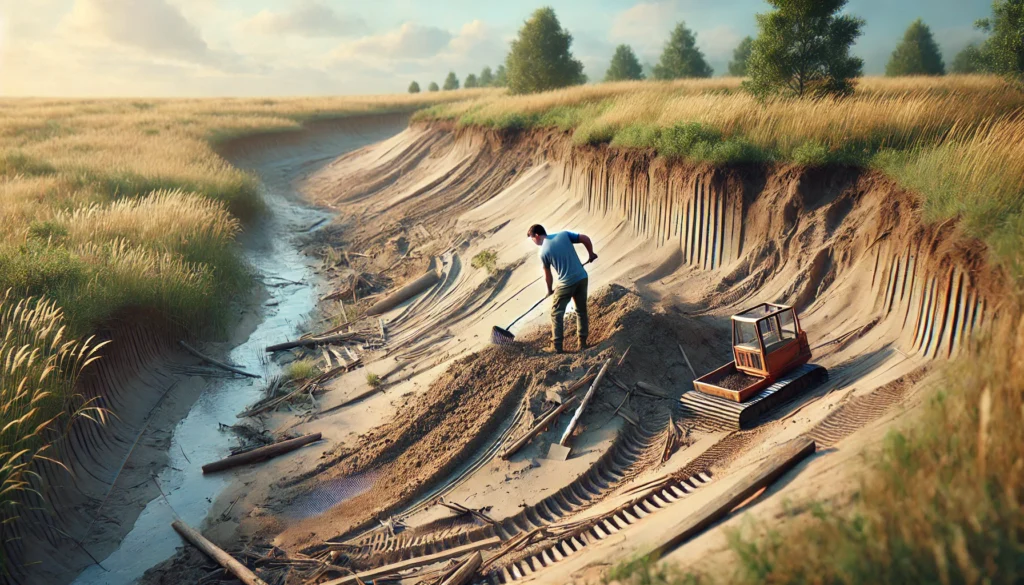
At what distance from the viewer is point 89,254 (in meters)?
10.6

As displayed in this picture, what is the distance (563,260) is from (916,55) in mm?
41199

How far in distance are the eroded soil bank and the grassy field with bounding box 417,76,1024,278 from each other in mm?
293

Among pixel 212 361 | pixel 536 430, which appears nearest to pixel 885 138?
pixel 536 430

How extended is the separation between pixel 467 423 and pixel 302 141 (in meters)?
34.1

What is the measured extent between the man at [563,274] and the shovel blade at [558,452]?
6.13ft

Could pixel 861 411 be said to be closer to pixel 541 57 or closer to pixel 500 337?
pixel 500 337

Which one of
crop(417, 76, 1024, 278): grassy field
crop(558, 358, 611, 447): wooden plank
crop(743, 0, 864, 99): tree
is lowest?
crop(558, 358, 611, 447): wooden plank

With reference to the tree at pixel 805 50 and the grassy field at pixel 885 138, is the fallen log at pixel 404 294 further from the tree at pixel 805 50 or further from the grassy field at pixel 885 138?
the tree at pixel 805 50

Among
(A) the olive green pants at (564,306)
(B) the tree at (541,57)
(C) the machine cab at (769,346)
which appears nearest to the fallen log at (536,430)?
(A) the olive green pants at (564,306)

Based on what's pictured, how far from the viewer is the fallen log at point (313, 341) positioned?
12.5 meters

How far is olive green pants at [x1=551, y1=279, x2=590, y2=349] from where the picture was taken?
8977mm

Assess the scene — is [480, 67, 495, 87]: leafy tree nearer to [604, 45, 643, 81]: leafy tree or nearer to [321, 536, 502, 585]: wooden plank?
[604, 45, 643, 81]: leafy tree

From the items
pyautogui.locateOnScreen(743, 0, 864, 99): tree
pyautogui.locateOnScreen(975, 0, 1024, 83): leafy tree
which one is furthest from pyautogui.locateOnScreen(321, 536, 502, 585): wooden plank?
pyautogui.locateOnScreen(975, 0, 1024, 83): leafy tree

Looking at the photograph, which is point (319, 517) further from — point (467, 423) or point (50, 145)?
point (50, 145)
